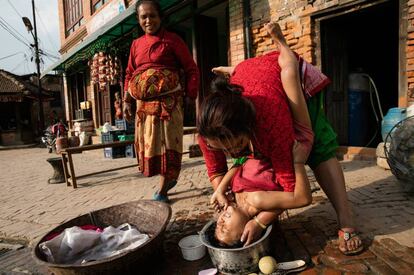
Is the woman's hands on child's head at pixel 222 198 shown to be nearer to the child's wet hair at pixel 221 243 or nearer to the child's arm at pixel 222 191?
the child's arm at pixel 222 191

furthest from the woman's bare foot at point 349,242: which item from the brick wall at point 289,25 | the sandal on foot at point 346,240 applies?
the brick wall at point 289,25

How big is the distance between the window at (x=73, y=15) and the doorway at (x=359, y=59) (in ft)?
37.4

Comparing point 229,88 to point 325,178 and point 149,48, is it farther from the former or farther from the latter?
point 149,48

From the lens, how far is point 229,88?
5.07 feet

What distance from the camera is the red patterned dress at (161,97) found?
290 centimetres

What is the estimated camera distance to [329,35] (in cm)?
496

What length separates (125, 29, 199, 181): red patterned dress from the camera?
114 inches

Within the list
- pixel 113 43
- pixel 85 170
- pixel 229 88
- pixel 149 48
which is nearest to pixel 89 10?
pixel 113 43

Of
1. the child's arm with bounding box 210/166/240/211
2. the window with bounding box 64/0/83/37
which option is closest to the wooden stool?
the child's arm with bounding box 210/166/240/211

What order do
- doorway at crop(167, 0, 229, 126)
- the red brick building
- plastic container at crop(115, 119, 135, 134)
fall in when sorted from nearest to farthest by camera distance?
the red brick building < doorway at crop(167, 0, 229, 126) < plastic container at crop(115, 119, 135, 134)

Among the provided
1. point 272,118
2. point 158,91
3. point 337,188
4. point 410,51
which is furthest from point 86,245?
point 410,51

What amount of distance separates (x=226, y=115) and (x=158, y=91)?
62.5 inches

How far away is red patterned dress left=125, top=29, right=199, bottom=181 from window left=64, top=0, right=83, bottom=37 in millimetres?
11899

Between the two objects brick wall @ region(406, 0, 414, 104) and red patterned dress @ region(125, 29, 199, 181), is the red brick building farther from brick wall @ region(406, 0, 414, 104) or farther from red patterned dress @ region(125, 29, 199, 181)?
red patterned dress @ region(125, 29, 199, 181)
